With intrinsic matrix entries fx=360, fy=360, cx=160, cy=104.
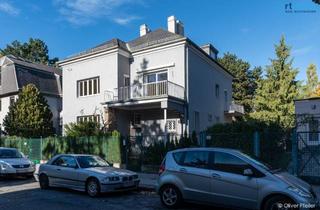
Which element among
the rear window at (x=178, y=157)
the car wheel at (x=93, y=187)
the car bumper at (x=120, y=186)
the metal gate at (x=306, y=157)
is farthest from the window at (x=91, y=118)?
the rear window at (x=178, y=157)

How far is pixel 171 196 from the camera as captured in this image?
9266 mm

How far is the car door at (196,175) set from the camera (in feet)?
28.6

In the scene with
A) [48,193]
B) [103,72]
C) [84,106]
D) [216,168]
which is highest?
[103,72]

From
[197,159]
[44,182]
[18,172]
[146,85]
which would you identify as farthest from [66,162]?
[146,85]

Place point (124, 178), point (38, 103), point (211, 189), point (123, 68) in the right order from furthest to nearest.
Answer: point (38, 103), point (123, 68), point (124, 178), point (211, 189)

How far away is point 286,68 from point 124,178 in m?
27.4

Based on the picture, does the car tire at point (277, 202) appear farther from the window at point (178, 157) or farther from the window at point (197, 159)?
the window at point (178, 157)

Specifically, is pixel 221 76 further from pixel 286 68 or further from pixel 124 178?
pixel 124 178

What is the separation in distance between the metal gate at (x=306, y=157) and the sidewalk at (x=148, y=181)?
5.13m

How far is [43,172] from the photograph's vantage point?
13273 mm

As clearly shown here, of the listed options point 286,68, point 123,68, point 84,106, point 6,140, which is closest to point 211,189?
point 123,68

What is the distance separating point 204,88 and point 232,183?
1836 cm

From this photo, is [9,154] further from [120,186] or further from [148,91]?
[148,91]

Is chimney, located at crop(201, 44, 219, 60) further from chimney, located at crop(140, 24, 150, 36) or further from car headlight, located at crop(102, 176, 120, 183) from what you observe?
car headlight, located at crop(102, 176, 120, 183)
